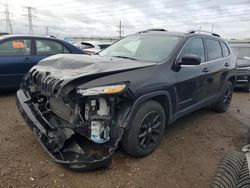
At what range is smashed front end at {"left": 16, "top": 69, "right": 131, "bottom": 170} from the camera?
2707mm

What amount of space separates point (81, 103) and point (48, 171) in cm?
95

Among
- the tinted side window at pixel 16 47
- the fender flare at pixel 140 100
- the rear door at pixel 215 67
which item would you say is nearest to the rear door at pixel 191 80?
the rear door at pixel 215 67

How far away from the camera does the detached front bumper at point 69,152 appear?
2723mm

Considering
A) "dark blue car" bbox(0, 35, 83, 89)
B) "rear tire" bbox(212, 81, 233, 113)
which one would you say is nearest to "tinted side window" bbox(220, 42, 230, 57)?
"rear tire" bbox(212, 81, 233, 113)

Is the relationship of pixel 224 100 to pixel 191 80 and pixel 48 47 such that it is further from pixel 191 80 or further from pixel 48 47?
pixel 48 47

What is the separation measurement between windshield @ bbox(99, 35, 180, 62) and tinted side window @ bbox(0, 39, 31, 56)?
8.24ft

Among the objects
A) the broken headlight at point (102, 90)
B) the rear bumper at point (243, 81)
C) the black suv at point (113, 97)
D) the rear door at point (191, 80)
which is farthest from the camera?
the rear bumper at point (243, 81)

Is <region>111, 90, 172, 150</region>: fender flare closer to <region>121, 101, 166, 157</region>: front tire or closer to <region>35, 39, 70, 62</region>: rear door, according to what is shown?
<region>121, 101, 166, 157</region>: front tire

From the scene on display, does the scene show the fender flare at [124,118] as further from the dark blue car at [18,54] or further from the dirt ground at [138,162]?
the dark blue car at [18,54]

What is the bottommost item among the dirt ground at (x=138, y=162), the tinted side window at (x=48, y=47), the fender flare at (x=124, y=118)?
the dirt ground at (x=138, y=162)

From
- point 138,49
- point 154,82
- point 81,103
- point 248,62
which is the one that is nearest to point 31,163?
point 81,103

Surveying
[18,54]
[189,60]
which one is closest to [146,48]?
[189,60]

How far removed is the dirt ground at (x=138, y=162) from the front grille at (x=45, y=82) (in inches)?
35.4

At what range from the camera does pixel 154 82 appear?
3.24 meters
